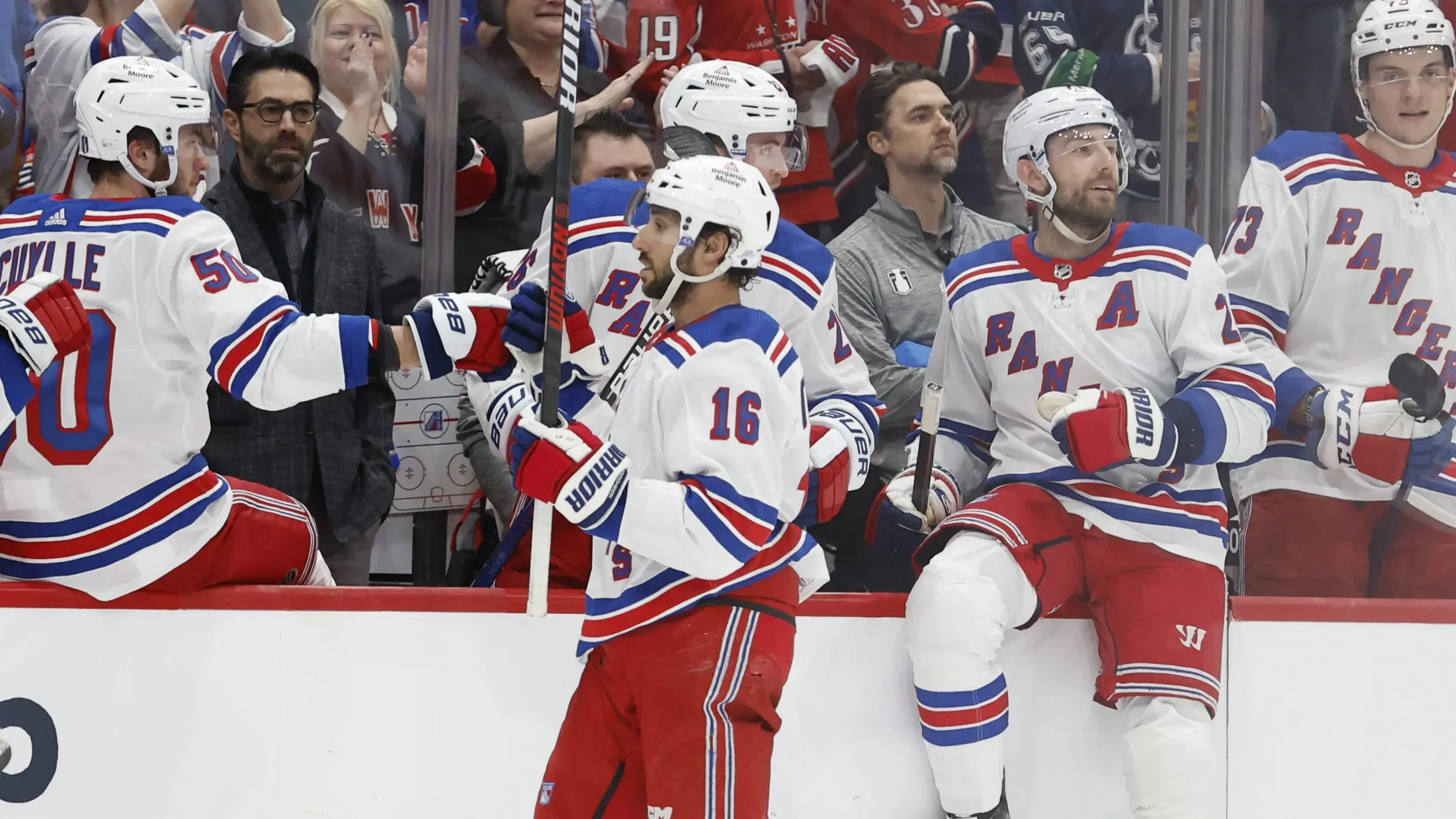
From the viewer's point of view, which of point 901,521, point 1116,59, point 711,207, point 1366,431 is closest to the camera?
point 711,207

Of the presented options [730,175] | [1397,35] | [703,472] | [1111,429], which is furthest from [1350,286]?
[703,472]

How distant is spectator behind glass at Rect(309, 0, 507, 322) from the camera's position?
3109 millimetres

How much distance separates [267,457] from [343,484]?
163 mm

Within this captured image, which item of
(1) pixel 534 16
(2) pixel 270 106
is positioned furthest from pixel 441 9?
(2) pixel 270 106

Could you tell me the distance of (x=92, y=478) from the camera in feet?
8.20

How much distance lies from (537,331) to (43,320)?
82 cm

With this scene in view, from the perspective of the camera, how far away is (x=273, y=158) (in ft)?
9.80

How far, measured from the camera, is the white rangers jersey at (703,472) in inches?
77.0

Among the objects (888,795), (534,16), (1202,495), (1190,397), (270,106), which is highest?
(534,16)

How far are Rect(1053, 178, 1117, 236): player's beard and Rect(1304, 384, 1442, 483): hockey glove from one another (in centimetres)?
60

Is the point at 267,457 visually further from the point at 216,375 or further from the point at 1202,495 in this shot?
the point at 1202,495

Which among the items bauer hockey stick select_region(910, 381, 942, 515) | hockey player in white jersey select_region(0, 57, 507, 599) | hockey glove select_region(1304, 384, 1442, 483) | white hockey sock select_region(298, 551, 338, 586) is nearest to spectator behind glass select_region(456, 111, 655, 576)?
white hockey sock select_region(298, 551, 338, 586)

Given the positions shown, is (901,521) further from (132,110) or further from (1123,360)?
(132,110)

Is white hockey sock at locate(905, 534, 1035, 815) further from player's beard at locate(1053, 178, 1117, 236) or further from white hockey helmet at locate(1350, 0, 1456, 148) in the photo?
white hockey helmet at locate(1350, 0, 1456, 148)
